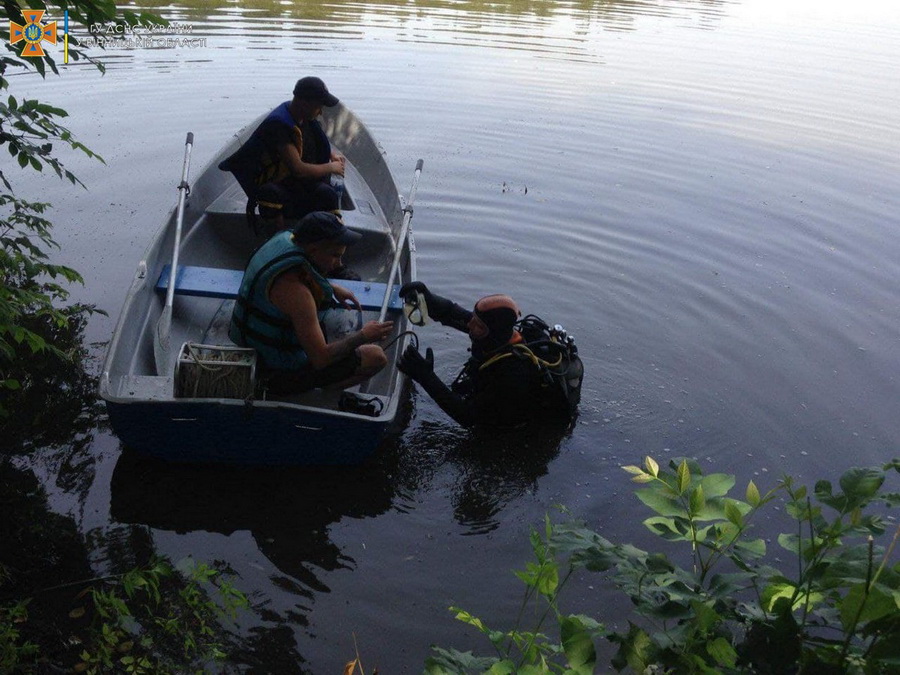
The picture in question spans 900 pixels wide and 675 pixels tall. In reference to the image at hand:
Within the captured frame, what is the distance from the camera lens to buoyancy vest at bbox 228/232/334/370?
4.66 meters

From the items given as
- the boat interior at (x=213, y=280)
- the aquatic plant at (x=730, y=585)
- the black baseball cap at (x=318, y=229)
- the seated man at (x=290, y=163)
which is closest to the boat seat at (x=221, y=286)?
the boat interior at (x=213, y=280)

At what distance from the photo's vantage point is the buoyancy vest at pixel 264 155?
265 inches

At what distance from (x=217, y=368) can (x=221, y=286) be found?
4.68ft

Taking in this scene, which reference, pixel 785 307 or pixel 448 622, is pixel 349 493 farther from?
pixel 785 307

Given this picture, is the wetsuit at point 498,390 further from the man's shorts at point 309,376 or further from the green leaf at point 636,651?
the green leaf at point 636,651

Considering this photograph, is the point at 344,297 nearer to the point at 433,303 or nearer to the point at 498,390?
the point at 433,303

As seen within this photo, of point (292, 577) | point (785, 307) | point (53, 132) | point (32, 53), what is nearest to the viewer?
point (32, 53)

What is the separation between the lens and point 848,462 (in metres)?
5.71

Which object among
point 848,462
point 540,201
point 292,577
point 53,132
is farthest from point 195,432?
point 540,201

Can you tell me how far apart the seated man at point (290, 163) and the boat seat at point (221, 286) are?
3.54ft

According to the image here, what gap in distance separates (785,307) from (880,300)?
108cm

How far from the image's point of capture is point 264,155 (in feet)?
22.6

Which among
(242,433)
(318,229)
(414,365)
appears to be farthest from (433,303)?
(242,433)

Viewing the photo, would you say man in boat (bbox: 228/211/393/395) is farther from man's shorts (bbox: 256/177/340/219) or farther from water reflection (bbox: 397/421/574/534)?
man's shorts (bbox: 256/177/340/219)
